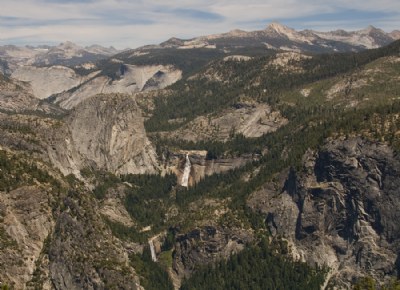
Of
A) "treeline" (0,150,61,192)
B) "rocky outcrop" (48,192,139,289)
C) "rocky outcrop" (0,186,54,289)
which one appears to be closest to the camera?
"rocky outcrop" (0,186,54,289)

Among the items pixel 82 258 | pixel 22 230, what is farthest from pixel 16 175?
pixel 82 258

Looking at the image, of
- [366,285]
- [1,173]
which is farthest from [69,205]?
[366,285]

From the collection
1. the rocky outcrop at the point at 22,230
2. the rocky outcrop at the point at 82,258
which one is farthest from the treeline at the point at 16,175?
the rocky outcrop at the point at 82,258

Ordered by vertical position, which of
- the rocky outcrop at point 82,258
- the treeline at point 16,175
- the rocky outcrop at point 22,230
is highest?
the treeline at point 16,175

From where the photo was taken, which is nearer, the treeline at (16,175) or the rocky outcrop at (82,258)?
the rocky outcrop at (82,258)

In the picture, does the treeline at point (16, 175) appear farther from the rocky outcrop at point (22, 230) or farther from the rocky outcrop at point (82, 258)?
the rocky outcrop at point (82, 258)

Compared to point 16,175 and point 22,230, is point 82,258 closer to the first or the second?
point 22,230

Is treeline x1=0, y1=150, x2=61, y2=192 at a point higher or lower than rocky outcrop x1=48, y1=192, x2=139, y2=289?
higher

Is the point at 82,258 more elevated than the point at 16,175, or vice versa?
the point at 16,175

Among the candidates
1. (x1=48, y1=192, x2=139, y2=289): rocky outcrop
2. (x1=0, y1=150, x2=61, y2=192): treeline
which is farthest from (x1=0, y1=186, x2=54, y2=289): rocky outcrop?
(x1=48, y1=192, x2=139, y2=289): rocky outcrop

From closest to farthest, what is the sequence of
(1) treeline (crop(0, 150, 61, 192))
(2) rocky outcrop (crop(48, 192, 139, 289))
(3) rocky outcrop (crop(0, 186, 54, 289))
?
(3) rocky outcrop (crop(0, 186, 54, 289)) → (2) rocky outcrop (crop(48, 192, 139, 289)) → (1) treeline (crop(0, 150, 61, 192))

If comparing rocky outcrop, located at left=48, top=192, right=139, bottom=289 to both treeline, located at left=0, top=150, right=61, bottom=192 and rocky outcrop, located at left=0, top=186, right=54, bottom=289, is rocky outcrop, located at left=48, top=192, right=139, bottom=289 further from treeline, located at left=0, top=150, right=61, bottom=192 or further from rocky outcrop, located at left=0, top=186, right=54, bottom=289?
treeline, located at left=0, top=150, right=61, bottom=192

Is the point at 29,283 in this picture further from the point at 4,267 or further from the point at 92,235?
the point at 92,235
